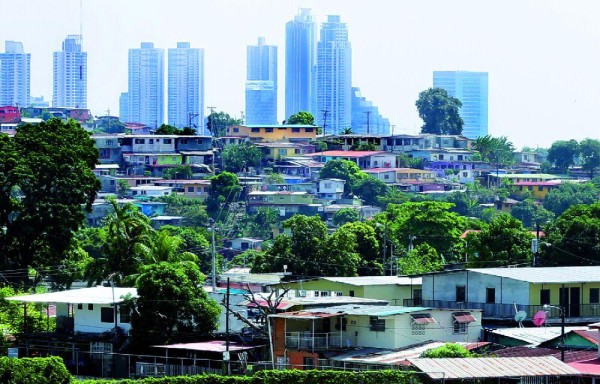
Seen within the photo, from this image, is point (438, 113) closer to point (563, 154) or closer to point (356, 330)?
point (563, 154)

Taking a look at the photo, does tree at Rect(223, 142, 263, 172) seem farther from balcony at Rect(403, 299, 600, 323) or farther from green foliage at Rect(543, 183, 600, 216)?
balcony at Rect(403, 299, 600, 323)

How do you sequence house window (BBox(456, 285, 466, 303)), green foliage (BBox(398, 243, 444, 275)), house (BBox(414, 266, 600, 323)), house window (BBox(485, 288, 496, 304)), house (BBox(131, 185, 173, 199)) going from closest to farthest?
house (BBox(414, 266, 600, 323)), house window (BBox(485, 288, 496, 304)), house window (BBox(456, 285, 466, 303)), green foliage (BBox(398, 243, 444, 275)), house (BBox(131, 185, 173, 199))

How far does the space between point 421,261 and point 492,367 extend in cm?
2593

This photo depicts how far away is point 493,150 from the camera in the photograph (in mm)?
130625

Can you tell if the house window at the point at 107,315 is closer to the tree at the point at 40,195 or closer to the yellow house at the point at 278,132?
the tree at the point at 40,195

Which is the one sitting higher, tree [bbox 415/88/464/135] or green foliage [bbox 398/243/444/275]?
tree [bbox 415/88/464/135]

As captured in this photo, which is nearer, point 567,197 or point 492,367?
point 492,367

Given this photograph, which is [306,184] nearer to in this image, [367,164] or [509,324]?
[367,164]

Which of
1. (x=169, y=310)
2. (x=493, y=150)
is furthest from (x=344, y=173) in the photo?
(x=169, y=310)

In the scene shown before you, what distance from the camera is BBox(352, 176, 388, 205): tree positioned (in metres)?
107

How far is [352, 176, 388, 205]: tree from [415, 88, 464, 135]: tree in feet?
121

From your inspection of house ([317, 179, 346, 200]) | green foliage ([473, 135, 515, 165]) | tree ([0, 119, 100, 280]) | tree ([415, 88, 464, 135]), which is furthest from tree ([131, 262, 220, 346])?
tree ([415, 88, 464, 135])

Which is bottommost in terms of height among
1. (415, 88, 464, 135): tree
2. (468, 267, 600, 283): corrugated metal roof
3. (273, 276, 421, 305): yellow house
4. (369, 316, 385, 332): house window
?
(369, 316, 385, 332): house window

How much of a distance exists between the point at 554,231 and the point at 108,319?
17485 millimetres
